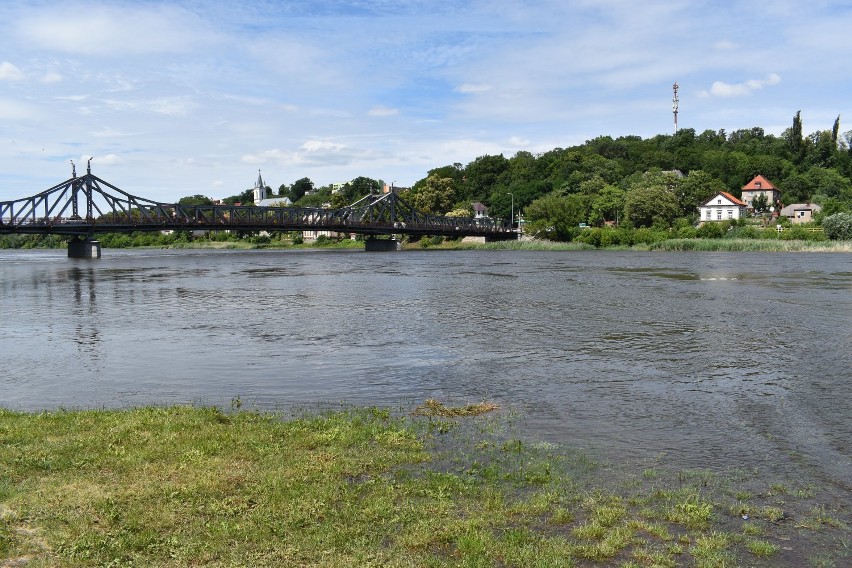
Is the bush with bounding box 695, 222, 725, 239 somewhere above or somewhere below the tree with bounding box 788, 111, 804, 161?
below

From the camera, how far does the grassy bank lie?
684 cm

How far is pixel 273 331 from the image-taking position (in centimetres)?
2491

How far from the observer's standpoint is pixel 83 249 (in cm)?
10050

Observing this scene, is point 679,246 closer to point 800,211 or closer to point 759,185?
point 800,211

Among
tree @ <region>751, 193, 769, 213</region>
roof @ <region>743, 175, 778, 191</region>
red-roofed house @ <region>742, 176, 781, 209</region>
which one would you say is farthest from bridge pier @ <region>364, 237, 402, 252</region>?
roof @ <region>743, 175, 778, 191</region>

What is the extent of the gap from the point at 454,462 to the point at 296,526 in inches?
124

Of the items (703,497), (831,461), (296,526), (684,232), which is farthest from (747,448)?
(684,232)

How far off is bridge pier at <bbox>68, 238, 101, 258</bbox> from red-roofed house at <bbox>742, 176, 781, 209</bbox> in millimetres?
133340

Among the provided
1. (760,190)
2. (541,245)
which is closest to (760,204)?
(760,190)

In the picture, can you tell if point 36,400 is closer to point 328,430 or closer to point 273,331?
point 328,430

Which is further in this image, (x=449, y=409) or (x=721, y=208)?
(x=721, y=208)

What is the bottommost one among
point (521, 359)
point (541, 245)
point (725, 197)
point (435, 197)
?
point (521, 359)

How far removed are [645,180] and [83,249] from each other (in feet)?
349

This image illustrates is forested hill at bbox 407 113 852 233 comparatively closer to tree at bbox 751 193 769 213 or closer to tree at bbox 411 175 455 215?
tree at bbox 411 175 455 215
